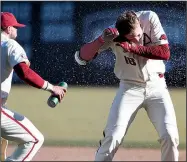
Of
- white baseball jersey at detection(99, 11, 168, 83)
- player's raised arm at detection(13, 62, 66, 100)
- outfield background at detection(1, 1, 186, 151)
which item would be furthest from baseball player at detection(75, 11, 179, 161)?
outfield background at detection(1, 1, 186, 151)

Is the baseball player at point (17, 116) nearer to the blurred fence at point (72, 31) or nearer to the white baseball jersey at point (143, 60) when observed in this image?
the white baseball jersey at point (143, 60)

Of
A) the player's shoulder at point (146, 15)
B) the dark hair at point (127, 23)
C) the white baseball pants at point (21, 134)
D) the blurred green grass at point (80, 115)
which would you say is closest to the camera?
the dark hair at point (127, 23)

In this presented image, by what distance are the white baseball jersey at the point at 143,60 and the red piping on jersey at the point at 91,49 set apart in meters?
0.07

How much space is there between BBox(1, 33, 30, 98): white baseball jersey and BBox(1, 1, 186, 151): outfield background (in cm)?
275

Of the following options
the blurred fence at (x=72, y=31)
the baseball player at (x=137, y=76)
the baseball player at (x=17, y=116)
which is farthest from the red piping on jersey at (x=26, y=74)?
the blurred fence at (x=72, y=31)

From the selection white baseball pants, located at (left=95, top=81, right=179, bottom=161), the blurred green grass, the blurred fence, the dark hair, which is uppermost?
the dark hair

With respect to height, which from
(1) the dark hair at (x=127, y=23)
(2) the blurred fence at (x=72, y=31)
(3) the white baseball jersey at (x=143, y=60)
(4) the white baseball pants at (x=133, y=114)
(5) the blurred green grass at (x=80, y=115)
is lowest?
(5) the blurred green grass at (x=80, y=115)

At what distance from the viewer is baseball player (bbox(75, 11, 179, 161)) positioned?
5.80m

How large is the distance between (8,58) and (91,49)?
70 cm

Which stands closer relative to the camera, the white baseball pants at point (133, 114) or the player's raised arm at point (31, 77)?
the white baseball pants at point (133, 114)

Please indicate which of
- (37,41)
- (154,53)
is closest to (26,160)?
(154,53)

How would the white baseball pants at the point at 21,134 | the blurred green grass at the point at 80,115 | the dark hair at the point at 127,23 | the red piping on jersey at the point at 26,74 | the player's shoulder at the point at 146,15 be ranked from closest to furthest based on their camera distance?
the dark hair at the point at 127,23
the player's shoulder at the point at 146,15
the red piping on jersey at the point at 26,74
the white baseball pants at the point at 21,134
the blurred green grass at the point at 80,115

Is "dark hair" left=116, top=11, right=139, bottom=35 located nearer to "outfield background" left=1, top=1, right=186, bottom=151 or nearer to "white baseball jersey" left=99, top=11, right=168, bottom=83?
"white baseball jersey" left=99, top=11, right=168, bottom=83

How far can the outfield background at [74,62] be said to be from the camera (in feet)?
30.2
